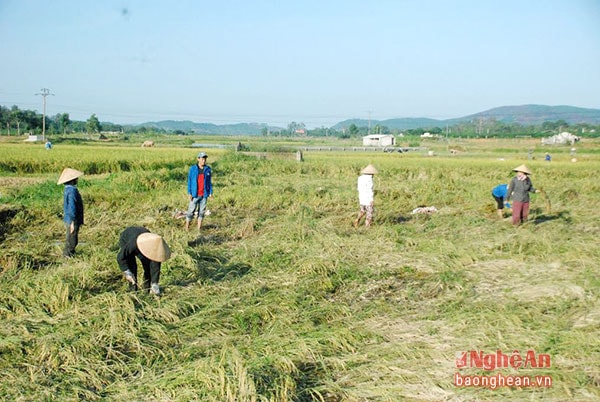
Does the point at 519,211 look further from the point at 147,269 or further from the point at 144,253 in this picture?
the point at 144,253

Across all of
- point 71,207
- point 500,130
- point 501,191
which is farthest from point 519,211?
point 500,130

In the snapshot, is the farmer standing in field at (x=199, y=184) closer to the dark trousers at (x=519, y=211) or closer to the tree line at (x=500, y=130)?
the dark trousers at (x=519, y=211)

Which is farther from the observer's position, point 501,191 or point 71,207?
point 501,191

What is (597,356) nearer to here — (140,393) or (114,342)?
(140,393)

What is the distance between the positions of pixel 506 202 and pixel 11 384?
26.1 ft

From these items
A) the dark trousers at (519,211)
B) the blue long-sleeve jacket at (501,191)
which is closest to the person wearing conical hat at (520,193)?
the dark trousers at (519,211)

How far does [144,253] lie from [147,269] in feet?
1.58

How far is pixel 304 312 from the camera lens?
4.57 m

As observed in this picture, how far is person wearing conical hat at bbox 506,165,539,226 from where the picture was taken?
8.25 meters

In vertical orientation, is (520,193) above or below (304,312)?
above

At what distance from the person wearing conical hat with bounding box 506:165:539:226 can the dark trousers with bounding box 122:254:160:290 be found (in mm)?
6083

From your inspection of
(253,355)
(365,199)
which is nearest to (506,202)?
(365,199)

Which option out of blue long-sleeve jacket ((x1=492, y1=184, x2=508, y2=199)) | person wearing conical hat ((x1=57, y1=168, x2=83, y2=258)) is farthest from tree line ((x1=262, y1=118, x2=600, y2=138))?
person wearing conical hat ((x1=57, y1=168, x2=83, y2=258))

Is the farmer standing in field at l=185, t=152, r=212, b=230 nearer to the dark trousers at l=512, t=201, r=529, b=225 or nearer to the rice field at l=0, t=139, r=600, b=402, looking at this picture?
the rice field at l=0, t=139, r=600, b=402
